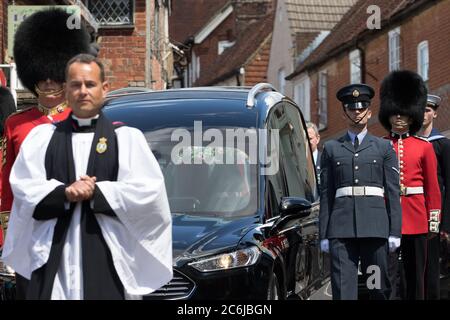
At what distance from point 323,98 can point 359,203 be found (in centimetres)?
3532

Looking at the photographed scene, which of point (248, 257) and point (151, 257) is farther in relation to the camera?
point (248, 257)

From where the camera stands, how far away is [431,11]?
3269 cm

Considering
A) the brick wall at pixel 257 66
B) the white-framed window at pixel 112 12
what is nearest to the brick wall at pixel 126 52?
the white-framed window at pixel 112 12

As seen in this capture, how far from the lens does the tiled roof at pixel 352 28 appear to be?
36.2 metres

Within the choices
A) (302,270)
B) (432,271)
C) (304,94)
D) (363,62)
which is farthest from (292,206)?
(304,94)

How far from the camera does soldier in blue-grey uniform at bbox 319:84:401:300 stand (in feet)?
34.2

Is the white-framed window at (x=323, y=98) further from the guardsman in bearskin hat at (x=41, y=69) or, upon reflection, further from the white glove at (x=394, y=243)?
the guardsman in bearskin hat at (x=41, y=69)

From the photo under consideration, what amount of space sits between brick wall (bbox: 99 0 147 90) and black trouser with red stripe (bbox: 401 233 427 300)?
18.6 meters

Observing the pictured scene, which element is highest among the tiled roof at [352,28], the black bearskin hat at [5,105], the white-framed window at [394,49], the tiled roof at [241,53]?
the tiled roof at [241,53]

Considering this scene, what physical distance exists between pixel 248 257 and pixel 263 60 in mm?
53111

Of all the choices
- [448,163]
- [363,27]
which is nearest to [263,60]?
[363,27]

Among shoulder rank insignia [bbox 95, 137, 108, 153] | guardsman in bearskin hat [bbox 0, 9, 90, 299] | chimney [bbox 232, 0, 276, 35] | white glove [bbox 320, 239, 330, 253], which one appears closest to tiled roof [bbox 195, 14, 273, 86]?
chimney [bbox 232, 0, 276, 35]
